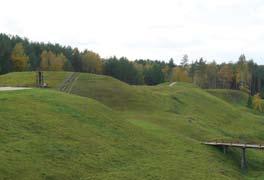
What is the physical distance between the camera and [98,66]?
16350 cm

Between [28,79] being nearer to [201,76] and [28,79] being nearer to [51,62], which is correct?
[51,62]

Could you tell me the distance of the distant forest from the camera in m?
132

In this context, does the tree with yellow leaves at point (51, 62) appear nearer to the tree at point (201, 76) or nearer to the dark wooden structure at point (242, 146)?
the tree at point (201, 76)

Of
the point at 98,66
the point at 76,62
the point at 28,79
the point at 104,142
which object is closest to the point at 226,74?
the point at 98,66

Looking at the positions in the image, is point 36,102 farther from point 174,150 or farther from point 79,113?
point 174,150

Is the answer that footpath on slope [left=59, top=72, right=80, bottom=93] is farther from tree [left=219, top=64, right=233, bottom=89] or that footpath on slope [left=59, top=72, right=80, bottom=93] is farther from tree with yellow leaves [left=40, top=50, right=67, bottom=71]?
tree [left=219, top=64, right=233, bottom=89]

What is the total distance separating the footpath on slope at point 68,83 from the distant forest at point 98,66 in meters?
42.4

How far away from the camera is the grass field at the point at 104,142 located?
129 feet

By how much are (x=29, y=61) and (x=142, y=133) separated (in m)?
95.2

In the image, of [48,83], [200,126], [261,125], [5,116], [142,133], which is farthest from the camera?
[261,125]

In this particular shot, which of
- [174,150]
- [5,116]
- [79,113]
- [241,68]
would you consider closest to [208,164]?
[174,150]

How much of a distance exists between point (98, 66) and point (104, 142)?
117 m

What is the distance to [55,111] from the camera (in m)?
54.2

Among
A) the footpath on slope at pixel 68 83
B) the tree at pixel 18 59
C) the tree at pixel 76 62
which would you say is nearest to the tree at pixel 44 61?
the tree at pixel 18 59
